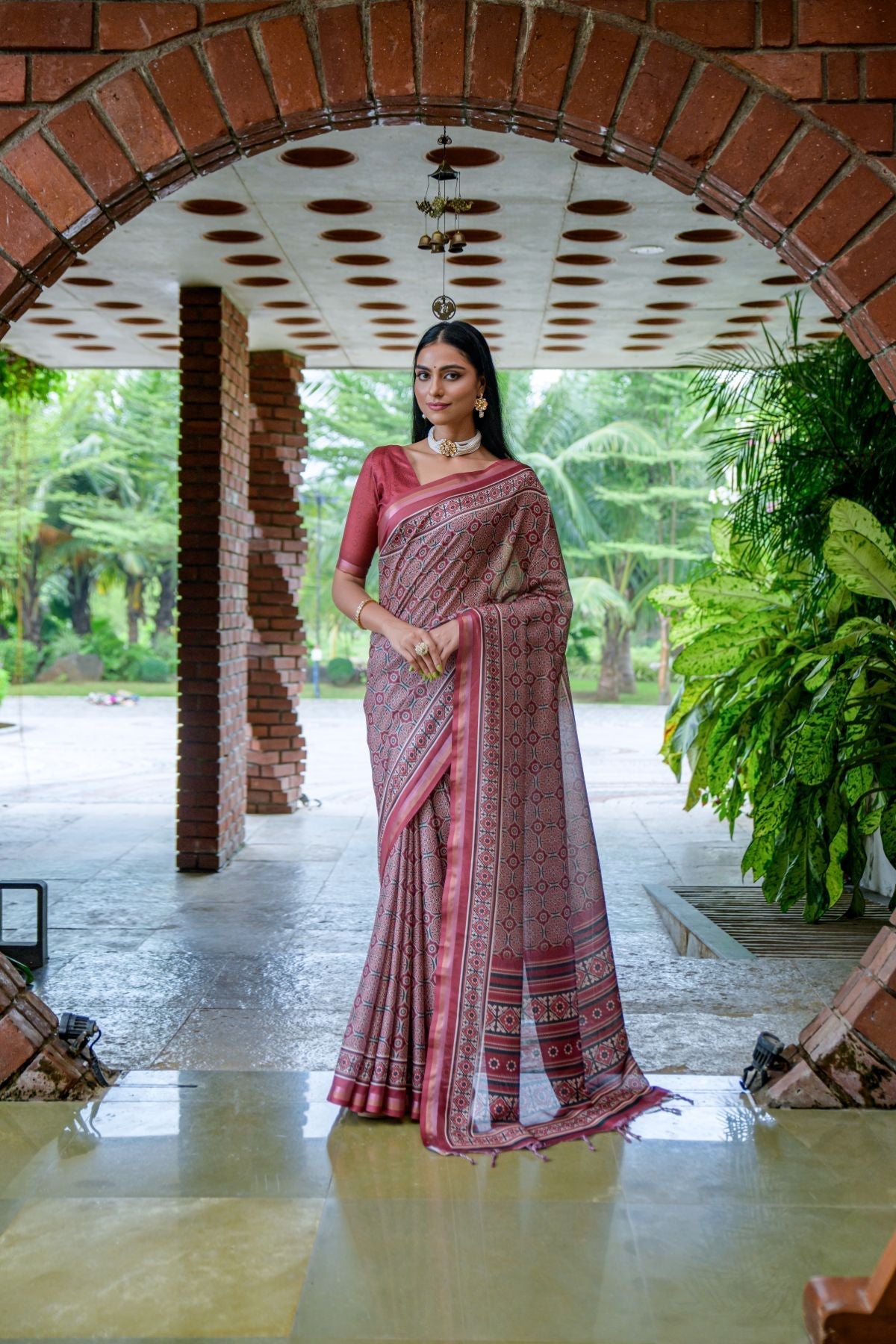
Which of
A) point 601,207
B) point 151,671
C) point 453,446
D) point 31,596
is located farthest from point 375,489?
point 31,596

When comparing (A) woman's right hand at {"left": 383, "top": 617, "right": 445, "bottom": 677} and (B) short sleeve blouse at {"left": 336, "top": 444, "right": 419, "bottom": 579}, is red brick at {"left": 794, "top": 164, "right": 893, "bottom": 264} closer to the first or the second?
(B) short sleeve blouse at {"left": 336, "top": 444, "right": 419, "bottom": 579}

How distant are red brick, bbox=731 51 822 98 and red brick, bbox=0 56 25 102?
5.51 feet

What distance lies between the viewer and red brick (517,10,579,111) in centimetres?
318

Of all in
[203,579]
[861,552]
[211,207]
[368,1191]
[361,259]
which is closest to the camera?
[368,1191]

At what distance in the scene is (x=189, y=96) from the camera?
3.21m

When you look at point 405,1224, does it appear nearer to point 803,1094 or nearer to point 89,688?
point 803,1094

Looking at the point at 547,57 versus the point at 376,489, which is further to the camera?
the point at 376,489

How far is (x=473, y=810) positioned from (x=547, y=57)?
70.3 inches

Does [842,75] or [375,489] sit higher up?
[842,75]

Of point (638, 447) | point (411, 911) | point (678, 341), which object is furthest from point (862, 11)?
point (638, 447)

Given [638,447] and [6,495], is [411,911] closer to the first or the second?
[638,447]

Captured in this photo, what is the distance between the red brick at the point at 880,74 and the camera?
10.5ft

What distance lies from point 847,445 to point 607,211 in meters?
1.42

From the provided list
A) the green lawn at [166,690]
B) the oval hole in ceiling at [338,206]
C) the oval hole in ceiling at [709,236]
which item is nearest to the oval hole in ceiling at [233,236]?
the oval hole in ceiling at [338,206]
